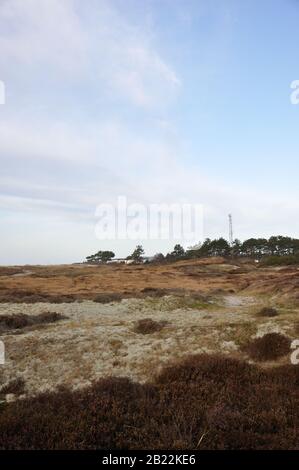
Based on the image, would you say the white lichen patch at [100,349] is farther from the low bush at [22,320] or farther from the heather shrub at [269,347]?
the low bush at [22,320]

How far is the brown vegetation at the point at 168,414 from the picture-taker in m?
7.43

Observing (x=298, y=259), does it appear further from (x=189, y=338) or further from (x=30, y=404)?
(x=30, y=404)

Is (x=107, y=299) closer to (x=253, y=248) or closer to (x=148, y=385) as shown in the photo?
(x=148, y=385)

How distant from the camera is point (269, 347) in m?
13.8

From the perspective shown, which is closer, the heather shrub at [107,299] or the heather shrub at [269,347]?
the heather shrub at [269,347]

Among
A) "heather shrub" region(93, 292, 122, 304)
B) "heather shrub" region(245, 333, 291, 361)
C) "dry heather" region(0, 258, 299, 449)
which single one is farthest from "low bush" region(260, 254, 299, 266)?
"heather shrub" region(245, 333, 291, 361)

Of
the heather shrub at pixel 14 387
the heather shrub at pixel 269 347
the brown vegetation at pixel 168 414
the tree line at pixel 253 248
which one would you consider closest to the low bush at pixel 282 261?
the tree line at pixel 253 248

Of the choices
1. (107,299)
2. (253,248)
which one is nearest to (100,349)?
(107,299)

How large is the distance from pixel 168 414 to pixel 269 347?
253 inches

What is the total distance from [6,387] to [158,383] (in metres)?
4.42

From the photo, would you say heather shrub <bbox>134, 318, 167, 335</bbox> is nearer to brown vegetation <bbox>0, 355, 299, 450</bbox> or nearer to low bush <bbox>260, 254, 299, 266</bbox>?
brown vegetation <bbox>0, 355, 299, 450</bbox>

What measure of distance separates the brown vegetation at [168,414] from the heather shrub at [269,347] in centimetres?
191

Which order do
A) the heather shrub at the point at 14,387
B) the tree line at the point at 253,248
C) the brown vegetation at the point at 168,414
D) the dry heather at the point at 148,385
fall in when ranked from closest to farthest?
1. the brown vegetation at the point at 168,414
2. the dry heather at the point at 148,385
3. the heather shrub at the point at 14,387
4. the tree line at the point at 253,248
